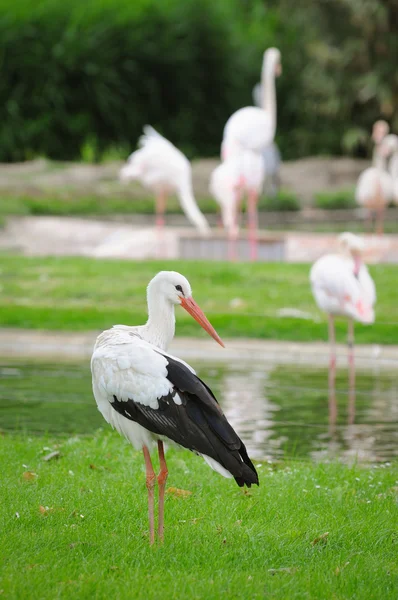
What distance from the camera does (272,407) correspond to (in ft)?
31.0

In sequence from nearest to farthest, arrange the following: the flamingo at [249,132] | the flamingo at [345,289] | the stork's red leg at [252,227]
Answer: the flamingo at [345,289] < the flamingo at [249,132] < the stork's red leg at [252,227]

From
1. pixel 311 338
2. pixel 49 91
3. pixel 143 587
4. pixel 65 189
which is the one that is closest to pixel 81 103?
pixel 49 91

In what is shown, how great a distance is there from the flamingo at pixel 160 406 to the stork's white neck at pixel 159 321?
0.77 feet

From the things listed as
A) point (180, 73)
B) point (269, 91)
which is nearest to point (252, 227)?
point (269, 91)

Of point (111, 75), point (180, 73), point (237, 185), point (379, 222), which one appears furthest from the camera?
point (180, 73)

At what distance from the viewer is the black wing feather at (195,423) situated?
16.0 ft

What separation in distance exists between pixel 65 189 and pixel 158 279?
70.2 feet

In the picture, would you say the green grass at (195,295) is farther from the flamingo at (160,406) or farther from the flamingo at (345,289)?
the flamingo at (160,406)

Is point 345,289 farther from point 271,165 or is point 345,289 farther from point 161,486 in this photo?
point 271,165

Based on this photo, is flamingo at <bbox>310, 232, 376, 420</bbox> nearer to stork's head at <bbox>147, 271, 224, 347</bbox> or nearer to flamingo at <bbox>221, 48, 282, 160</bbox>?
stork's head at <bbox>147, 271, 224, 347</bbox>

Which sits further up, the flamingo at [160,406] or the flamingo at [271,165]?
the flamingo at [271,165]

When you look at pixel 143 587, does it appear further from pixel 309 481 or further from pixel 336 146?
pixel 336 146

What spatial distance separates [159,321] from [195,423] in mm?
806

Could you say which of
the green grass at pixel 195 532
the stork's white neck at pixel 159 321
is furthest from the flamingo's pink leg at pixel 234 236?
the stork's white neck at pixel 159 321
